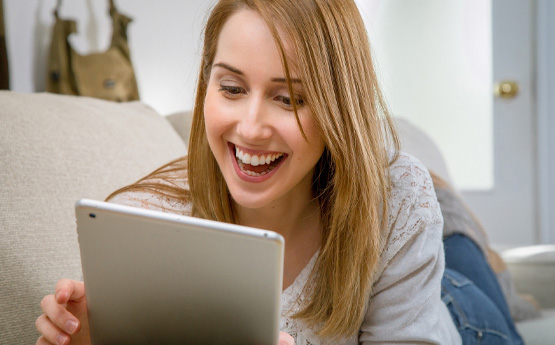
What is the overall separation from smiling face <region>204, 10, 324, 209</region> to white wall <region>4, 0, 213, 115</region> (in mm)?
942

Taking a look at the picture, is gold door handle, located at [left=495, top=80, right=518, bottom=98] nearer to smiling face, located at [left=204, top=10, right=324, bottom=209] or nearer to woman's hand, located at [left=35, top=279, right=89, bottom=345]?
smiling face, located at [left=204, top=10, right=324, bottom=209]

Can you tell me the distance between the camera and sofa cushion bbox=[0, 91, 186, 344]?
91 centimetres

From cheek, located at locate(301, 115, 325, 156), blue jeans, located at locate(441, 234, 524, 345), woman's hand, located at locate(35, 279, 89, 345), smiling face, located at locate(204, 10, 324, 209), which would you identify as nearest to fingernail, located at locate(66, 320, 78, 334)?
woman's hand, located at locate(35, 279, 89, 345)

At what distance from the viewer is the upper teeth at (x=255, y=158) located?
36.3 inches

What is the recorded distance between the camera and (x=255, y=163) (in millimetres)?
930

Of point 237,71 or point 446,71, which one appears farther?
point 446,71

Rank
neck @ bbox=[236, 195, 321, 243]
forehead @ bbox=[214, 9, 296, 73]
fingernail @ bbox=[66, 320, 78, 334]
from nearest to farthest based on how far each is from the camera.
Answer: fingernail @ bbox=[66, 320, 78, 334]
forehead @ bbox=[214, 9, 296, 73]
neck @ bbox=[236, 195, 321, 243]

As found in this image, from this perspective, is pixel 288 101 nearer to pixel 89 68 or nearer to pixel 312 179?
pixel 312 179

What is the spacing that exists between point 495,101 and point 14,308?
2664 mm

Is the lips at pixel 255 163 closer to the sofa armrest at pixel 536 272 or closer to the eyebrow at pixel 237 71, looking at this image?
the eyebrow at pixel 237 71

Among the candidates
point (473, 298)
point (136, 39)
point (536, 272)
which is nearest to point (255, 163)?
point (473, 298)

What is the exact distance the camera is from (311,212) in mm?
1114

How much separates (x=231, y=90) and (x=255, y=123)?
0.08 metres

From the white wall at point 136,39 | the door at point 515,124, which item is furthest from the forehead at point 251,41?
the door at point 515,124
